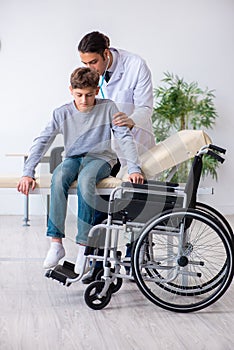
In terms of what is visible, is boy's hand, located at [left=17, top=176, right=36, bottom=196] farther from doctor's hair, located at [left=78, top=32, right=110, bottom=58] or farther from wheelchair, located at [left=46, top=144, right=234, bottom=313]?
doctor's hair, located at [left=78, top=32, right=110, bottom=58]

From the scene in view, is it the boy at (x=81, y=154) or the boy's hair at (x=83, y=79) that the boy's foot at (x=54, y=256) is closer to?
the boy at (x=81, y=154)

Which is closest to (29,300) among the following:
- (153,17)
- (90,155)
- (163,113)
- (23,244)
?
(90,155)

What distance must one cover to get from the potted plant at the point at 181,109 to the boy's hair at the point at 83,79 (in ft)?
10.3

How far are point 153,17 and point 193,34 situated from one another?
16.7 inches

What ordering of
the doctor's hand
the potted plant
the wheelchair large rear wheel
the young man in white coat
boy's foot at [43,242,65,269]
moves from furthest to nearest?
the potted plant
the young man in white coat
the doctor's hand
boy's foot at [43,242,65,269]
the wheelchair large rear wheel

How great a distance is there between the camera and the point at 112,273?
3.01m

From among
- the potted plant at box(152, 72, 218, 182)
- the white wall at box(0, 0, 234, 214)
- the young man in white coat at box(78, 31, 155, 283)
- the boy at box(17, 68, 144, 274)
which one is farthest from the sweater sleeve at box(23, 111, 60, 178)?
the white wall at box(0, 0, 234, 214)

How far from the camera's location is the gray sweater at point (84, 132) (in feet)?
10.6

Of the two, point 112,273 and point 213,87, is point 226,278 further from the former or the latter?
point 213,87

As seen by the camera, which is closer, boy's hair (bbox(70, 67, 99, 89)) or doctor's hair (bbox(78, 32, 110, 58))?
boy's hair (bbox(70, 67, 99, 89))

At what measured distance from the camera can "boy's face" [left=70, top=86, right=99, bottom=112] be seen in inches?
124

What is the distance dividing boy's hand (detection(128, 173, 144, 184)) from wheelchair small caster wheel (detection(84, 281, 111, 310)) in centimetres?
47

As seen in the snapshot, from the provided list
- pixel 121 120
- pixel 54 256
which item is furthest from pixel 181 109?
pixel 54 256

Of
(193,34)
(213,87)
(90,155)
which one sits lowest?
(90,155)
